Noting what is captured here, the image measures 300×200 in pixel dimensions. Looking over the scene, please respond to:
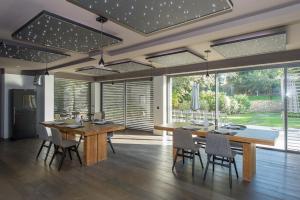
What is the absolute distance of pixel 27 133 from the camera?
6.58 meters

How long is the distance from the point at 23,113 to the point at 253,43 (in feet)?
22.6

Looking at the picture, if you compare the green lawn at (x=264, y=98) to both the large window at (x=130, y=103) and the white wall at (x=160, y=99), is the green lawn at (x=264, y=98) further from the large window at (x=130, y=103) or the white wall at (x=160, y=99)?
the large window at (x=130, y=103)

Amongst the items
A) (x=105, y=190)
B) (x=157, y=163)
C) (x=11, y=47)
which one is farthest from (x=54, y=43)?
(x=157, y=163)

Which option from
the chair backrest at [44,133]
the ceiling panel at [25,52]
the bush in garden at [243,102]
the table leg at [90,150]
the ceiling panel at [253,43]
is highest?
the ceiling panel at [253,43]

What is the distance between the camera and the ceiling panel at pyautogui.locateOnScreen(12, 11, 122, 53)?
8.68ft

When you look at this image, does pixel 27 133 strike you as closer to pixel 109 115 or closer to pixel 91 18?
pixel 109 115

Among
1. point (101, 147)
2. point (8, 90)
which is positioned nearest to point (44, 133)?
point (101, 147)

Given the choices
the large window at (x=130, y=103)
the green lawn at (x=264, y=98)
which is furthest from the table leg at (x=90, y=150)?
the green lawn at (x=264, y=98)

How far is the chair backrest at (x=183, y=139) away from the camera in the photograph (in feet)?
11.1

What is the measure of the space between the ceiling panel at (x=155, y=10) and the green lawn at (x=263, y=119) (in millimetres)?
4079

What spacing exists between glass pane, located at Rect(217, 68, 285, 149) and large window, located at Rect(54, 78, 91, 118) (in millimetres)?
5545

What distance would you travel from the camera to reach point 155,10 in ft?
7.55

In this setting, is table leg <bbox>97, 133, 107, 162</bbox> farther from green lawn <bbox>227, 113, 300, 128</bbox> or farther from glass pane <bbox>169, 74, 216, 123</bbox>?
green lawn <bbox>227, 113, 300, 128</bbox>

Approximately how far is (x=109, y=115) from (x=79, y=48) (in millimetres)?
5581
